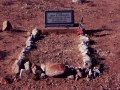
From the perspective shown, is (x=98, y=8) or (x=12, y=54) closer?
(x=12, y=54)

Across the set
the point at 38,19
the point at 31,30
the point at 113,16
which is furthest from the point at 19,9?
the point at 113,16

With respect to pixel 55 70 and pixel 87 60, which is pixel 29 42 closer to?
pixel 87 60

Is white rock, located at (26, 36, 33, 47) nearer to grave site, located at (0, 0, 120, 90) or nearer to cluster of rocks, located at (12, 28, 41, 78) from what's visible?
grave site, located at (0, 0, 120, 90)

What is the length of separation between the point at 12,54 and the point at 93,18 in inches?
199

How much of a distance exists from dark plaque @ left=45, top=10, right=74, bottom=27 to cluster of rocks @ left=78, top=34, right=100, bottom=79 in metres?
1.31

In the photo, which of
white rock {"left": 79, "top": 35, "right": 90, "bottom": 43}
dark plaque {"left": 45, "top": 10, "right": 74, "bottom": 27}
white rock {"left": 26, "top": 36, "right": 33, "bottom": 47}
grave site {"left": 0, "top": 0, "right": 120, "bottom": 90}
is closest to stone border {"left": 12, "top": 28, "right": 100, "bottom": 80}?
grave site {"left": 0, "top": 0, "right": 120, "bottom": 90}

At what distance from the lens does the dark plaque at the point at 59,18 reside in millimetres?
13047

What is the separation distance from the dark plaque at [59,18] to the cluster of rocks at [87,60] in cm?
131

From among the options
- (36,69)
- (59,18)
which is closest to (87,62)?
(36,69)

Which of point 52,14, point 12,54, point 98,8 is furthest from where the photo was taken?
point 98,8

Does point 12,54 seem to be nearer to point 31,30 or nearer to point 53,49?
point 53,49

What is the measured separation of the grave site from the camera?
9.30m

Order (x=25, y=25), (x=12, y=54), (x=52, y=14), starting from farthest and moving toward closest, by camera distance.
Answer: (x=25, y=25) < (x=52, y=14) < (x=12, y=54)

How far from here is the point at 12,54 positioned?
11133 millimetres
